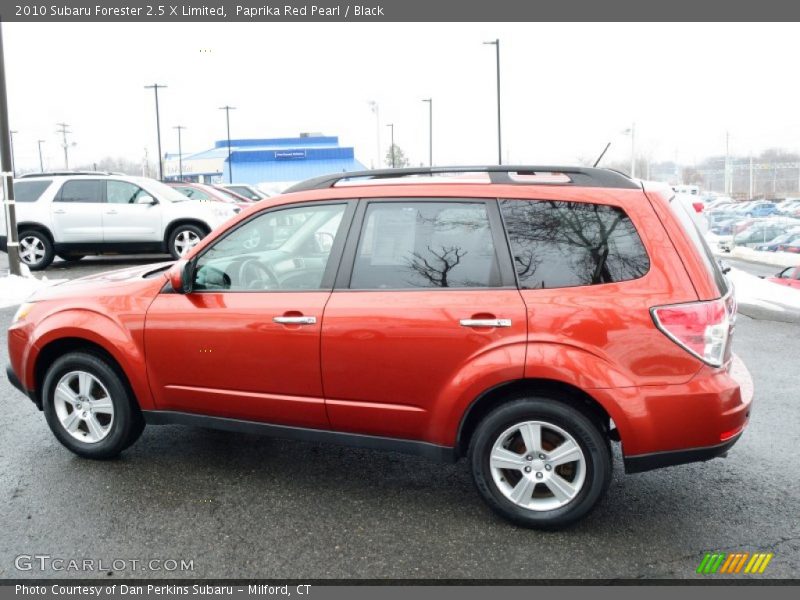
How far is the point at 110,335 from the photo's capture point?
14.6 feet

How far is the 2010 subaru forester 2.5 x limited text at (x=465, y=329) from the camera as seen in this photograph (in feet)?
11.6

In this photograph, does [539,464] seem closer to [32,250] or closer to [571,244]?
[571,244]

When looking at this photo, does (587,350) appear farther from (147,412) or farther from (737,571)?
(147,412)

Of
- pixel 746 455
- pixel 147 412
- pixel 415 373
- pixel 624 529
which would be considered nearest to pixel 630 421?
pixel 624 529

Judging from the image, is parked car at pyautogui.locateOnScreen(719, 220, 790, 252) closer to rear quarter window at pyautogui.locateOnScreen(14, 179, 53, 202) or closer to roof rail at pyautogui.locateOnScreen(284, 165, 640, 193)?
rear quarter window at pyautogui.locateOnScreen(14, 179, 53, 202)

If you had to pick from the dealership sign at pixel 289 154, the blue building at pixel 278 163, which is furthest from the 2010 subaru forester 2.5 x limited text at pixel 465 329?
the dealership sign at pixel 289 154

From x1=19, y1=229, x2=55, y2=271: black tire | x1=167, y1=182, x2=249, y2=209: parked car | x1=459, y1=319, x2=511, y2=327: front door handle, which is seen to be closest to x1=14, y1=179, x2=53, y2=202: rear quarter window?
x1=19, y1=229, x2=55, y2=271: black tire

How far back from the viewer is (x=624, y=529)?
3.78m

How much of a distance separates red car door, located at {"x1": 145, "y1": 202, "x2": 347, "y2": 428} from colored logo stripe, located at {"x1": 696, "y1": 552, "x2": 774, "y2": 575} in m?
1.99

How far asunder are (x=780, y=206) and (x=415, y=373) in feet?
200

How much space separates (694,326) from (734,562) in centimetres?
109

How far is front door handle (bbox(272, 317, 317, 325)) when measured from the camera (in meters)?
3.97

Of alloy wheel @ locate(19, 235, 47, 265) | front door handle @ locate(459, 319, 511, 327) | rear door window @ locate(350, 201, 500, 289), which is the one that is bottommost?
alloy wheel @ locate(19, 235, 47, 265)

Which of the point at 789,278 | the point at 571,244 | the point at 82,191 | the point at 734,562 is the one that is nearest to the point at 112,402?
the point at 571,244
